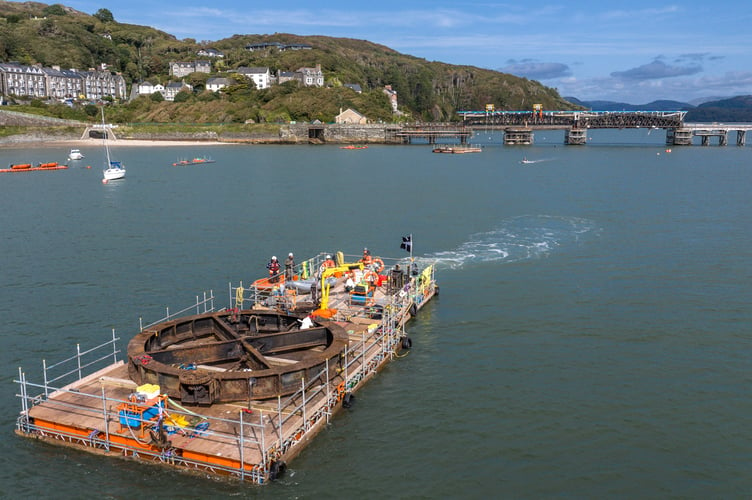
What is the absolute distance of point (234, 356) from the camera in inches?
1113

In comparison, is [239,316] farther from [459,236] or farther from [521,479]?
[459,236]

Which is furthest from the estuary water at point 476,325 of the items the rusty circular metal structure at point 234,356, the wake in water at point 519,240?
the rusty circular metal structure at point 234,356

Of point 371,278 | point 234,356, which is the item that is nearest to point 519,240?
point 371,278

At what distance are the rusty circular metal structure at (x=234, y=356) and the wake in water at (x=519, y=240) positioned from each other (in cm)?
2303

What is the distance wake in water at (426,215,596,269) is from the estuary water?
387mm

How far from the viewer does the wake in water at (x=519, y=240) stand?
177ft

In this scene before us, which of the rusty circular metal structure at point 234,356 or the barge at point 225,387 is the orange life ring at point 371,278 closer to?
the barge at point 225,387

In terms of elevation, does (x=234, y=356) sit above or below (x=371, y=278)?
below

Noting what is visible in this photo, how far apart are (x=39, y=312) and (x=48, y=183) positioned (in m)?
78.8

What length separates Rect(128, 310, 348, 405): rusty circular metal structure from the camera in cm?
2434

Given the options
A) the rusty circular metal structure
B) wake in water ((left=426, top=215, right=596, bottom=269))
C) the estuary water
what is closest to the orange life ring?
the estuary water

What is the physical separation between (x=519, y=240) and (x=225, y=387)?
42554 mm

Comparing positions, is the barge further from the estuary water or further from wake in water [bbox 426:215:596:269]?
wake in water [bbox 426:215:596:269]

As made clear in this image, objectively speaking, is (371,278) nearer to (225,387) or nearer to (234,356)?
(234,356)
